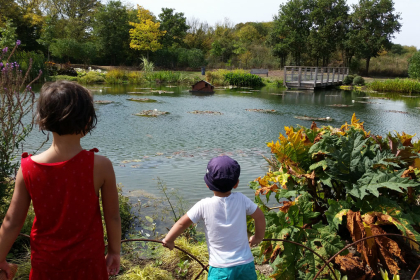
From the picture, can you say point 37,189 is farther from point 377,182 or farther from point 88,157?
point 377,182

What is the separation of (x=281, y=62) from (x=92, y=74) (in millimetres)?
23272

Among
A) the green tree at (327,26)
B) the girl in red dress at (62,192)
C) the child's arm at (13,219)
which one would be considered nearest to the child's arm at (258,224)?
the girl in red dress at (62,192)

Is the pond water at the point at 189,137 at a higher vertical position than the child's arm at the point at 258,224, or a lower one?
lower

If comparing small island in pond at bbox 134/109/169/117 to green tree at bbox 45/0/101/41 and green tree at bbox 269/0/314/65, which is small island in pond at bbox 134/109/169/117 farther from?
green tree at bbox 45/0/101/41

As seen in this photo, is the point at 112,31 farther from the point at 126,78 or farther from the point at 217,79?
Result: the point at 217,79

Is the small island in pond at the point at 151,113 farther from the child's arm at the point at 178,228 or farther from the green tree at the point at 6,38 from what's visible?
the child's arm at the point at 178,228

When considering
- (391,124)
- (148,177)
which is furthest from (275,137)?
(391,124)

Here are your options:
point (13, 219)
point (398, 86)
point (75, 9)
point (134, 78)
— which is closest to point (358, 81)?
point (398, 86)

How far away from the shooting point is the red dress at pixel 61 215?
4.47ft

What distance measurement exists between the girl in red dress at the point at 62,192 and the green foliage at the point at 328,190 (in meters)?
1.38

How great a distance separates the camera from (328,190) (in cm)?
292

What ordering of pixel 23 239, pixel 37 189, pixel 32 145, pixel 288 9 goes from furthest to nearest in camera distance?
pixel 288 9
pixel 32 145
pixel 23 239
pixel 37 189

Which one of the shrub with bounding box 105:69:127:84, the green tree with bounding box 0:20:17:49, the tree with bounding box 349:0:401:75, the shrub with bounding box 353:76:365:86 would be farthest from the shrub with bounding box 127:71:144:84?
the tree with bounding box 349:0:401:75

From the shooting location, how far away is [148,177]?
18.1ft
